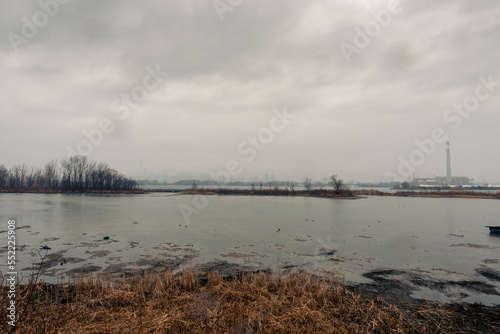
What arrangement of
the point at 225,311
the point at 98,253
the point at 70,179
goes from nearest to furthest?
the point at 225,311, the point at 98,253, the point at 70,179

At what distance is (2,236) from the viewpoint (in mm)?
11789

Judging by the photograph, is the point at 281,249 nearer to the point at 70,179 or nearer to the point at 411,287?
the point at 411,287

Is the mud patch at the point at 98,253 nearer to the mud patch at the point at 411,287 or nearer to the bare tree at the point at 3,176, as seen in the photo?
the mud patch at the point at 411,287

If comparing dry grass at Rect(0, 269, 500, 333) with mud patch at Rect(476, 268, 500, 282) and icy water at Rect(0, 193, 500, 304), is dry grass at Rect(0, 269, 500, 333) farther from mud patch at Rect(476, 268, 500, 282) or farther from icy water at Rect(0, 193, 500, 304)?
mud patch at Rect(476, 268, 500, 282)

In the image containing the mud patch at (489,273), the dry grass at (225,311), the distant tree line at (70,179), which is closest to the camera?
the dry grass at (225,311)

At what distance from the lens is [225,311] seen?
4770mm

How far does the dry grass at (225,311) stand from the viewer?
Answer: 4164mm

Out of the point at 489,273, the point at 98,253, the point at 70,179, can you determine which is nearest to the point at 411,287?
the point at 489,273

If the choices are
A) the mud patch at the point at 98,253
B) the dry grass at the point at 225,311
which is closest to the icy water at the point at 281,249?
the mud patch at the point at 98,253

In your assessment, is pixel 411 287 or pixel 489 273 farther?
pixel 489 273

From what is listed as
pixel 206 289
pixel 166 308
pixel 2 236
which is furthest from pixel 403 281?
pixel 2 236

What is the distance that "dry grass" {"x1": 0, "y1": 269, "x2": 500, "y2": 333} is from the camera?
4.16 metres

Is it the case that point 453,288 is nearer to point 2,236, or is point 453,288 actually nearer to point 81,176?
point 2,236

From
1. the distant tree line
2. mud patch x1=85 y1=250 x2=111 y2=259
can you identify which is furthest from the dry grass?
the distant tree line
